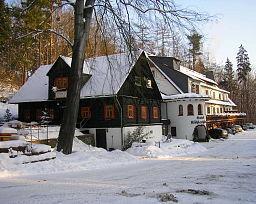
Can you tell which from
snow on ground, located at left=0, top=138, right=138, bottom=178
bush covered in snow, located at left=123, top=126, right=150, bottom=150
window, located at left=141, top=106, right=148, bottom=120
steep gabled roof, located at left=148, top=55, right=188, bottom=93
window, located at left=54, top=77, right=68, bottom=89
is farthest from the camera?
steep gabled roof, located at left=148, top=55, right=188, bottom=93

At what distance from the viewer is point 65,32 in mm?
31438

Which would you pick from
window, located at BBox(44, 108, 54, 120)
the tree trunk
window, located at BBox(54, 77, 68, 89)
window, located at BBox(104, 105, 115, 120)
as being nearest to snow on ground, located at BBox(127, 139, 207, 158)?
window, located at BBox(104, 105, 115, 120)

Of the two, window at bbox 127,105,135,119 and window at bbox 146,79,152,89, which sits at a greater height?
window at bbox 146,79,152,89

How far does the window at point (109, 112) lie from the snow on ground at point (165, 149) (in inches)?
196

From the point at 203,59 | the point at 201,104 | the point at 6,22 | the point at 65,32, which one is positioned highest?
the point at 203,59

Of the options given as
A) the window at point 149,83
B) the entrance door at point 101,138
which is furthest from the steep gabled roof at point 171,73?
the entrance door at point 101,138

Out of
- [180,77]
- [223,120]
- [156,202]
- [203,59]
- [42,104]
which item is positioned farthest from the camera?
[203,59]

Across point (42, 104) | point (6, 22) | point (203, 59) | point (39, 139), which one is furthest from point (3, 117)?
point (203, 59)

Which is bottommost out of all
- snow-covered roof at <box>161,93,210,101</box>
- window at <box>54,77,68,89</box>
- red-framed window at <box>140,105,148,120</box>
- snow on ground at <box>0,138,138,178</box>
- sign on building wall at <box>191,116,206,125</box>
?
snow on ground at <box>0,138,138,178</box>

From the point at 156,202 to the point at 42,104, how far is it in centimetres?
3387

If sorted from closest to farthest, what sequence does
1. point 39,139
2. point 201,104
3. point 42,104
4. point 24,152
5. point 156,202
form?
point 156,202 → point 24,152 → point 39,139 → point 42,104 → point 201,104

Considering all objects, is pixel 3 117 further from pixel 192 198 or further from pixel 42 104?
pixel 192 198

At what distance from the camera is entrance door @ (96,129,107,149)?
3669 centimetres

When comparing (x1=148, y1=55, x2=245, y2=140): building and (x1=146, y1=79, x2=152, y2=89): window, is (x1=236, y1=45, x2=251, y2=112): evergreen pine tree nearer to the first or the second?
(x1=148, y1=55, x2=245, y2=140): building
